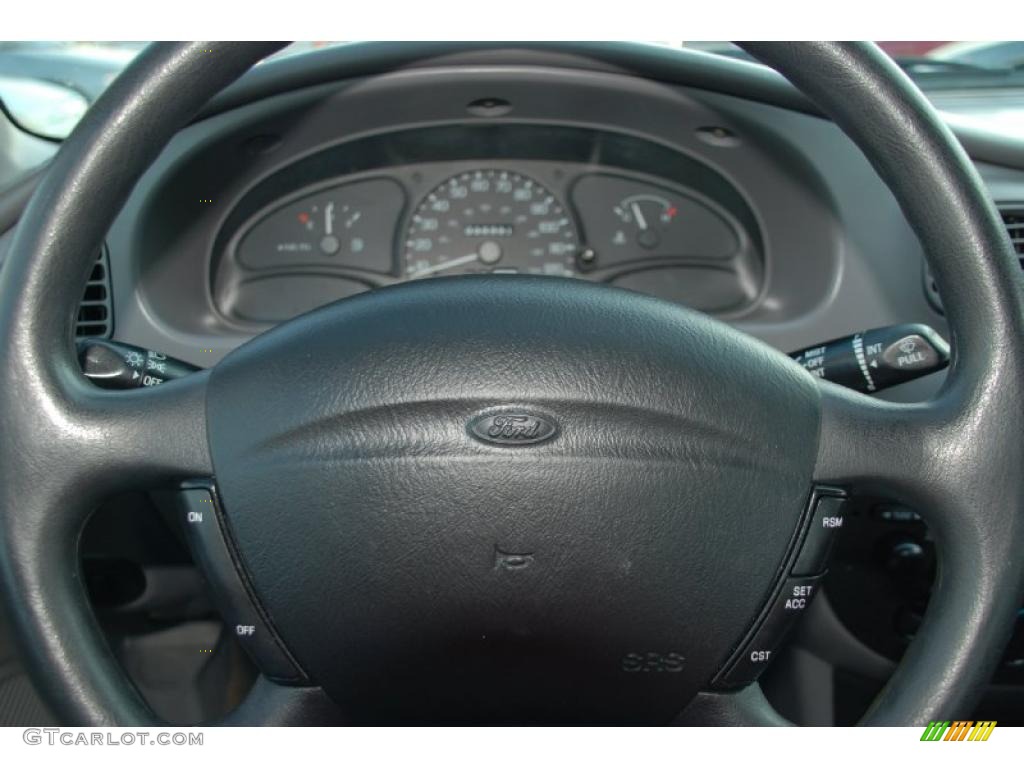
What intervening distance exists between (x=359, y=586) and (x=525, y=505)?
0.16m

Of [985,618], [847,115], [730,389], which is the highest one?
[847,115]

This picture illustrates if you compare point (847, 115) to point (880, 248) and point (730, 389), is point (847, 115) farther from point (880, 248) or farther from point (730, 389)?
point (880, 248)

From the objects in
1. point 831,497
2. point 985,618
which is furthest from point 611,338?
point 985,618

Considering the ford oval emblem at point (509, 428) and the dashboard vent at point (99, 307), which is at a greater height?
the ford oval emblem at point (509, 428)

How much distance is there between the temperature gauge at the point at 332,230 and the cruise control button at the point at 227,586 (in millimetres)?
928

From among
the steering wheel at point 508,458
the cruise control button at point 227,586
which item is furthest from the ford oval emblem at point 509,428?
the cruise control button at point 227,586

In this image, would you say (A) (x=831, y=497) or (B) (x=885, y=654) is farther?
(B) (x=885, y=654)

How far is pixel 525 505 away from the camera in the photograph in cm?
96

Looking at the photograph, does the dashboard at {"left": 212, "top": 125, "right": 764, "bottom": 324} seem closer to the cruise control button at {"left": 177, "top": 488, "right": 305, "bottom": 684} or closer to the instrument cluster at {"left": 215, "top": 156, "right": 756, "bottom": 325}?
the instrument cluster at {"left": 215, "top": 156, "right": 756, "bottom": 325}

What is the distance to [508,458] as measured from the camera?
0.95 m

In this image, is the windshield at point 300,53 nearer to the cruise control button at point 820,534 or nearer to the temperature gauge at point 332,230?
the temperature gauge at point 332,230
